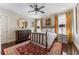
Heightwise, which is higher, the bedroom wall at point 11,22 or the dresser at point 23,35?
the bedroom wall at point 11,22

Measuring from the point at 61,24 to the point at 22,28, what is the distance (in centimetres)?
81

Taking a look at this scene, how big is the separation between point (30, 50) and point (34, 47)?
101 millimetres

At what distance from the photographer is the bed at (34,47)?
2.20m

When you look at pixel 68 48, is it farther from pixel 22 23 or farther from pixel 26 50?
pixel 22 23

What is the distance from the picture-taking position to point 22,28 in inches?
90.7

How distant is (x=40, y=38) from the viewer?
7.46 ft

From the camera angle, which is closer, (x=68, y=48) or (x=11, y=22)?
(x=68, y=48)

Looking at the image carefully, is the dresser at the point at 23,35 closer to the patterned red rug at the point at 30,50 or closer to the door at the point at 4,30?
the patterned red rug at the point at 30,50

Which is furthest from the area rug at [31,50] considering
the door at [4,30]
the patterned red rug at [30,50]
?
the door at [4,30]

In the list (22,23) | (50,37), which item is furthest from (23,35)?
(50,37)

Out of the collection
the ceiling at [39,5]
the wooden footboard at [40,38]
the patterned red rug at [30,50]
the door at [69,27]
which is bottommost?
the patterned red rug at [30,50]

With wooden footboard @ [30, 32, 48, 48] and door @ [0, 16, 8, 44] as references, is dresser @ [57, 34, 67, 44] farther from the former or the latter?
door @ [0, 16, 8, 44]
